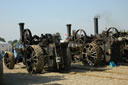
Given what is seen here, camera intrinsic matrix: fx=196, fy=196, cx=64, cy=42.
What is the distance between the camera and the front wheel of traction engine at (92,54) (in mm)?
11352

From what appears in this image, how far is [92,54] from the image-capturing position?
11953 millimetres

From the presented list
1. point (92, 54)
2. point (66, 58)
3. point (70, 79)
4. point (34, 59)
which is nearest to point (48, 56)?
point (34, 59)

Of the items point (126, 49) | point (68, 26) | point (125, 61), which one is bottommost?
point (125, 61)

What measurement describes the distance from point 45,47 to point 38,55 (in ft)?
3.12

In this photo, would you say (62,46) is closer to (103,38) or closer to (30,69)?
(30,69)

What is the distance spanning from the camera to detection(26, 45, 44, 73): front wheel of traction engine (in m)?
8.70

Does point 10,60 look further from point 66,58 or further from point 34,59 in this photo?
point 66,58

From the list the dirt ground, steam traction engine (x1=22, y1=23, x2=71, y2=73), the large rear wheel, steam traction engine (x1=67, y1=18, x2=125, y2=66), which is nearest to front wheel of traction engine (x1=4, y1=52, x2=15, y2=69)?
steam traction engine (x1=22, y1=23, x2=71, y2=73)

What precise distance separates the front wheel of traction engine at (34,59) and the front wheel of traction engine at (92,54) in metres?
3.85

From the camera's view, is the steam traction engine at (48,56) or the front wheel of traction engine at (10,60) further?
the front wheel of traction engine at (10,60)

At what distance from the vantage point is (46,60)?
927 cm

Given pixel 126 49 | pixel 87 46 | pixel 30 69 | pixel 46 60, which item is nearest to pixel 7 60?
pixel 30 69

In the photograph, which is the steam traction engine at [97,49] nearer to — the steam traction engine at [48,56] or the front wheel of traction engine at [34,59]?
the steam traction engine at [48,56]

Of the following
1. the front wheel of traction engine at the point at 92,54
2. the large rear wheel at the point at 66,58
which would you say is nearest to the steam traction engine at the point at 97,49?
the front wheel of traction engine at the point at 92,54
